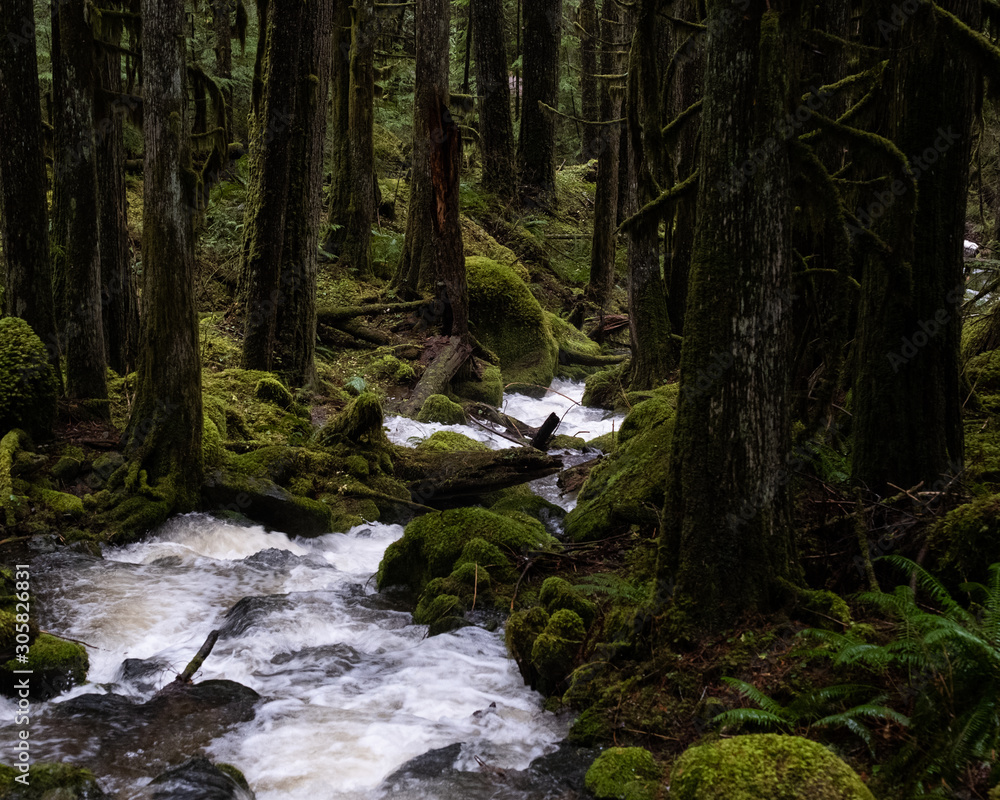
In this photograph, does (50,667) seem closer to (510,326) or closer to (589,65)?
(510,326)

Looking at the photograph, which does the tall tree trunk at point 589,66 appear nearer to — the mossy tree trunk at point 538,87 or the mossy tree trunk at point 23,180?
the mossy tree trunk at point 538,87

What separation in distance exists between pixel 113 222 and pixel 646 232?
7.55m

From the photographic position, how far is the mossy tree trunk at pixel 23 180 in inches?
341

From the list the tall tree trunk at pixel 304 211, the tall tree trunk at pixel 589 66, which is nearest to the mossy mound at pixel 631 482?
the tall tree trunk at pixel 304 211

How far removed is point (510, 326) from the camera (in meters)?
17.0

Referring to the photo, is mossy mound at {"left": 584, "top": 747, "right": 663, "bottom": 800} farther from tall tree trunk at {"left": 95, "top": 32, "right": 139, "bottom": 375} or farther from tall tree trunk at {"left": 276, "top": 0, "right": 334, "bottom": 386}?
tall tree trunk at {"left": 276, "top": 0, "right": 334, "bottom": 386}

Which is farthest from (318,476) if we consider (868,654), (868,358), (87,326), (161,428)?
(868,654)

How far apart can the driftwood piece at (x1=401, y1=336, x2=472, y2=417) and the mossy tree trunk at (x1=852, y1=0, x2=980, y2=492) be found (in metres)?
8.66

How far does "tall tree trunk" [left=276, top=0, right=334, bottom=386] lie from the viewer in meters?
12.1

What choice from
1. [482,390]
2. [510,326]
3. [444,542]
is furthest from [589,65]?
[444,542]

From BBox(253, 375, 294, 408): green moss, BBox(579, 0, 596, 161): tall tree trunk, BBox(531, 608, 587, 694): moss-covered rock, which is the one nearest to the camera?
BBox(531, 608, 587, 694): moss-covered rock

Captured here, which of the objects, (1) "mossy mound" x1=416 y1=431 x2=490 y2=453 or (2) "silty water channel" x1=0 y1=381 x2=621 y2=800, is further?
(1) "mossy mound" x1=416 y1=431 x2=490 y2=453

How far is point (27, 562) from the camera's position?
7.28 metres

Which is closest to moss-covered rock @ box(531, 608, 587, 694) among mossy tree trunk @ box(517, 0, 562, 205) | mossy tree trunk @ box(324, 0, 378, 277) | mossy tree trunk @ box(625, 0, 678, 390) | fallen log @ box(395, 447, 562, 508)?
mossy tree trunk @ box(625, 0, 678, 390)
